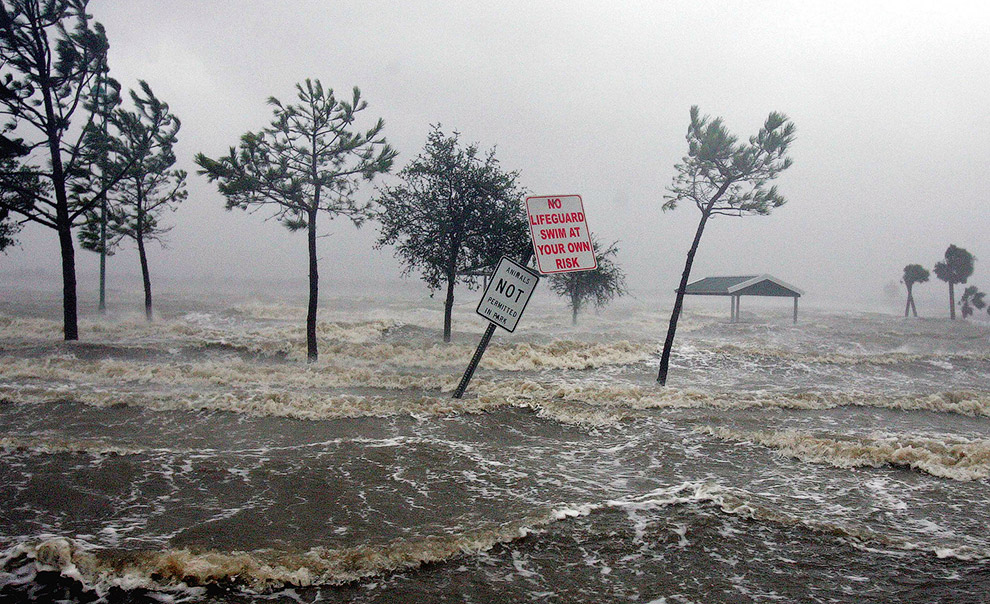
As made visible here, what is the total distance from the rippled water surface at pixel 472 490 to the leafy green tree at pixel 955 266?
57.5m

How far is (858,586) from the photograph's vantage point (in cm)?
425

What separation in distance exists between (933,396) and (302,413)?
1652 cm

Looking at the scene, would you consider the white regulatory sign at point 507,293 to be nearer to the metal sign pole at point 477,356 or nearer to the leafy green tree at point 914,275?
the metal sign pole at point 477,356

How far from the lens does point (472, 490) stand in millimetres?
6434

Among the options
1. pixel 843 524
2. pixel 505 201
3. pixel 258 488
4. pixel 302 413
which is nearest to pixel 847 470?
pixel 843 524

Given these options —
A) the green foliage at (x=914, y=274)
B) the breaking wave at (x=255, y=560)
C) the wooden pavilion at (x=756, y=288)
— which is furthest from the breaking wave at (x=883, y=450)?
the green foliage at (x=914, y=274)

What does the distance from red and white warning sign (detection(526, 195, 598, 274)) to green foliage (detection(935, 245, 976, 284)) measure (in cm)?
6994

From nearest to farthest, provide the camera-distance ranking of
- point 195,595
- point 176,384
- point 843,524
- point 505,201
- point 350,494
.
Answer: point 195,595 → point 843,524 → point 350,494 → point 176,384 → point 505,201

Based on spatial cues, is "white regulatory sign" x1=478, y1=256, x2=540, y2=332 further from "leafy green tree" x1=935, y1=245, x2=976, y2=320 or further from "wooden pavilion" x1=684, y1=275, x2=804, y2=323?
"leafy green tree" x1=935, y1=245, x2=976, y2=320

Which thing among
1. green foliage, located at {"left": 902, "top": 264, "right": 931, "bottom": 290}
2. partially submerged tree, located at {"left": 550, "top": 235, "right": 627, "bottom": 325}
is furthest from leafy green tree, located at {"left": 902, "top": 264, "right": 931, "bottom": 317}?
partially submerged tree, located at {"left": 550, "top": 235, "right": 627, "bottom": 325}

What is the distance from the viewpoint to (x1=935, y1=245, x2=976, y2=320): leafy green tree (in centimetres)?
5875

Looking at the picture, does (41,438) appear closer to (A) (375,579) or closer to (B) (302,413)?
(B) (302,413)

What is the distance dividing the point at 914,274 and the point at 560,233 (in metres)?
70.2

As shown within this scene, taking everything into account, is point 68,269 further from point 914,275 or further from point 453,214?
point 914,275
